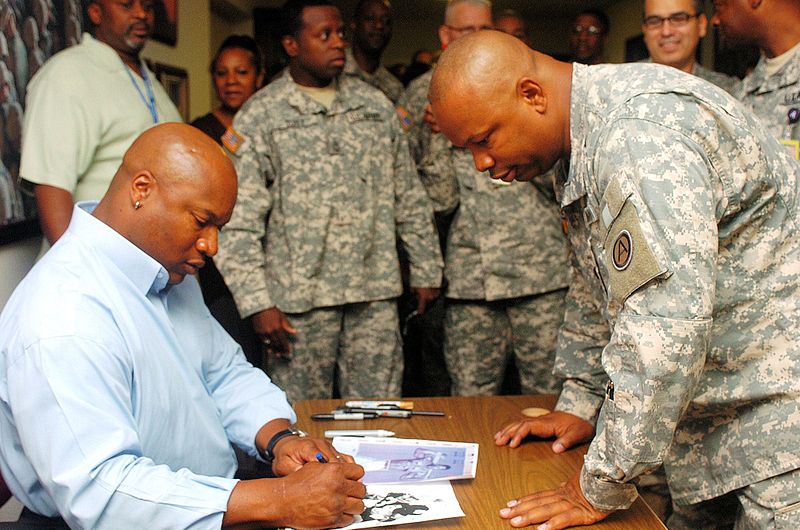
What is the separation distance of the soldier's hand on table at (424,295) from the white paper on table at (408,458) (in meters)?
1.33

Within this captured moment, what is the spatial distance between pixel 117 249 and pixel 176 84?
3.63 m

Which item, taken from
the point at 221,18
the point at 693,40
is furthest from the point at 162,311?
the point at 221,18

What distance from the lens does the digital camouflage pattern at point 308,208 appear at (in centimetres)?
263

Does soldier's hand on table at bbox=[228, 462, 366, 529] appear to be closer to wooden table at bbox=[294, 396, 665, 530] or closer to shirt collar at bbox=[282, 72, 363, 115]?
wooden table at bbox=[294, 396, 665, 530]

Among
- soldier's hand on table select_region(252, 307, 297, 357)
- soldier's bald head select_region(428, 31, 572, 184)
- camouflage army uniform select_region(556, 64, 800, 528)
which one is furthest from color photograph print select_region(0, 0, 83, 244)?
camouflage army uniform select_region(556, 64, 800, 528)

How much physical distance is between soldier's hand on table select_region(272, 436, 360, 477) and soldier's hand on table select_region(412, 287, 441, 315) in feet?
4.65

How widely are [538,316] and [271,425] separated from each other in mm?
1491

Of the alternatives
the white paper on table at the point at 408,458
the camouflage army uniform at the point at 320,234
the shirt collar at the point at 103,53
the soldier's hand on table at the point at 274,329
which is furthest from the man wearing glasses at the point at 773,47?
the shirt collar at the point at 103,53

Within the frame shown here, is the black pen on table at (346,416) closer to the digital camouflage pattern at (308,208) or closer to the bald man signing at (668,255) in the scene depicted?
the bald man signing at (668,255)

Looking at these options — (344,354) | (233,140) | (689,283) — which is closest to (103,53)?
(233,140)

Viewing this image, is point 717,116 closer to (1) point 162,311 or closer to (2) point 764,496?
(2) point 764,496

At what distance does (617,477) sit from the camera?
1.21 metres

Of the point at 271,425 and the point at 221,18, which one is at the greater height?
the point at 221,18

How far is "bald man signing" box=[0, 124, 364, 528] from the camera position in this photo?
117cm
